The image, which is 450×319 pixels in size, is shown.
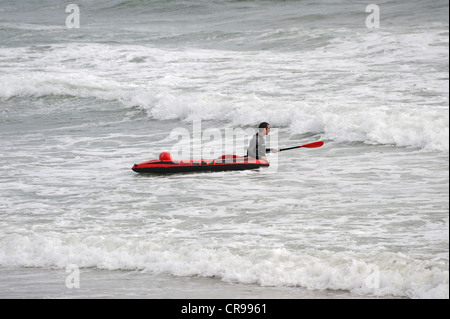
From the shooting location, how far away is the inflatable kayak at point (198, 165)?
1067 cm

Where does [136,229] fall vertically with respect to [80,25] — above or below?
below

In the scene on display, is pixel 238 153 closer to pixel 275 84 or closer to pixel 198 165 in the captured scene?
pixel 198 165

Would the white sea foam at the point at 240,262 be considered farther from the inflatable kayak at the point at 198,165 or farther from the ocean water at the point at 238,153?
the inflatable kayak at the point at 198,165

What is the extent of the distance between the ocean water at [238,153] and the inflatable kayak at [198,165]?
12 centimetres

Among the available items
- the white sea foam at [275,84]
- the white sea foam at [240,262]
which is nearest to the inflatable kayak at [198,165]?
the white sea foam at [275,84]

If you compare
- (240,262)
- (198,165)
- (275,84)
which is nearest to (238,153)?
(198,165)

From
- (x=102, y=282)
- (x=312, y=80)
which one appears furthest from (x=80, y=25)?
(x=102, y=282)

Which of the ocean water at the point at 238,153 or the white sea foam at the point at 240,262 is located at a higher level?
the ocean water at the point at 238,153

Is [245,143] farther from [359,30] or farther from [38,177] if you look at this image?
[359,30]

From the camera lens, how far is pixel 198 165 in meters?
10.6

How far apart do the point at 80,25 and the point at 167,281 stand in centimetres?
2862

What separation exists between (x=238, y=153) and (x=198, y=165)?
1.99 metres

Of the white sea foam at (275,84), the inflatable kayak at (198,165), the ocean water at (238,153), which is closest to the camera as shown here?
the ocean water at (238,153)

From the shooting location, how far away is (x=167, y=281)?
6.40m
